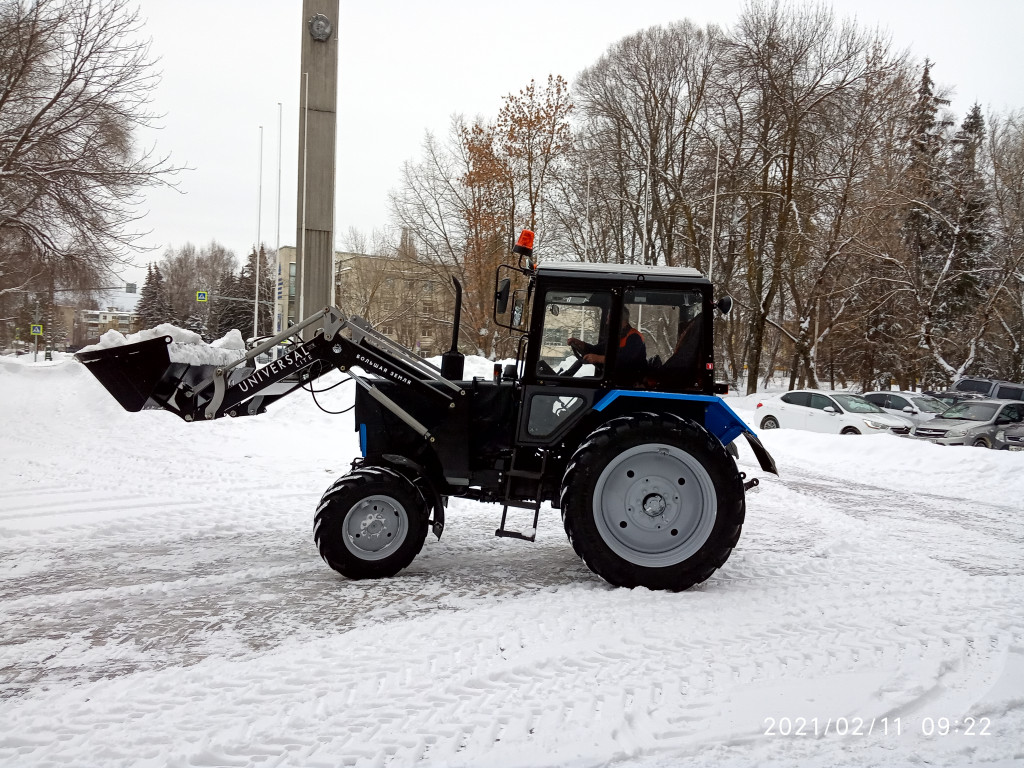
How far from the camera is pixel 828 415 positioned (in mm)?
19047

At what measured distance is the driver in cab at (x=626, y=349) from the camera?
18.8ft

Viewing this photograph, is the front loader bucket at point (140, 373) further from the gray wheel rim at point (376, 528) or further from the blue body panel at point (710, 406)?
the blue body panel at point (710, 406)

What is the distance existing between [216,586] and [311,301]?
12.6 metres

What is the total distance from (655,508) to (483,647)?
179 centimetres

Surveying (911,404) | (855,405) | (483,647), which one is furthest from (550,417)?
(911,404)

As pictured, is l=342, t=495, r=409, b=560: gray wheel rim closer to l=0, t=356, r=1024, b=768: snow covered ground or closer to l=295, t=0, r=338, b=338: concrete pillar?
l=0, t=356, r=1024, b=768: snow covered ground

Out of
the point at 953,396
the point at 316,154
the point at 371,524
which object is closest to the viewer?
the point at 371,524

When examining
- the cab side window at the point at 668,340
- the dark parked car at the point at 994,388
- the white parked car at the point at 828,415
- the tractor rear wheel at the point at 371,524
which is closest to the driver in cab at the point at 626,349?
the cab side window at the point at 668,340

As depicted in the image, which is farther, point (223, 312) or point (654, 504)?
point (223, 312)

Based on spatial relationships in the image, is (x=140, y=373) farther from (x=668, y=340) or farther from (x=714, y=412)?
(x=714, y=412)

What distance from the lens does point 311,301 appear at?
1730 centimetres

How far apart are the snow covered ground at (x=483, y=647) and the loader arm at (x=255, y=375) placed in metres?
1.28

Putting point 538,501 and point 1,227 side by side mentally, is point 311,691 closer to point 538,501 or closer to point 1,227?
point 538,501

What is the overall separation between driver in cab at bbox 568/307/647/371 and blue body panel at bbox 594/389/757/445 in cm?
21
